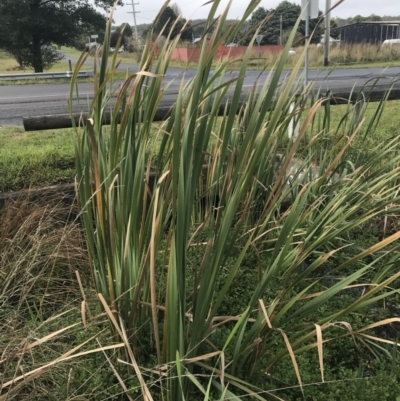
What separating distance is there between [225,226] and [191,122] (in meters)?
0.30

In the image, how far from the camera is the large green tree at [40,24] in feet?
67.8

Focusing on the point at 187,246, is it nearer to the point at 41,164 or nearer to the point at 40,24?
the point at 41,164

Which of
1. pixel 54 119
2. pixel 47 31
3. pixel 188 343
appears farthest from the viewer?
pixel 47 31

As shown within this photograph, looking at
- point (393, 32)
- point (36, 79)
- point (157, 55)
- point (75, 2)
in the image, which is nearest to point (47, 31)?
point (75, 2)

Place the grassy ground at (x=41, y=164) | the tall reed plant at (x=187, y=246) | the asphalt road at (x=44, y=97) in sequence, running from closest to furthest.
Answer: the tall reed plant at (x=187, y=246)
the grassy ground at (x=41, y=164)
the asphalt road at (x=44, y=97)

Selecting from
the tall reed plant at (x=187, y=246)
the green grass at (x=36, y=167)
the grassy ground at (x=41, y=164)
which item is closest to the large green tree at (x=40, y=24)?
the grassy ground at (x=41, y=164)

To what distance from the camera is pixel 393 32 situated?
36.8 m

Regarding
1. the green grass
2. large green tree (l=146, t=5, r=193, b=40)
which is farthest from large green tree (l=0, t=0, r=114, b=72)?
large green tree (l=146, t=5, r=193, b=40)

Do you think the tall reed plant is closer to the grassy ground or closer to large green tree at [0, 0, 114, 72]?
the grassy ground

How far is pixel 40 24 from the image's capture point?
20922 millimetres

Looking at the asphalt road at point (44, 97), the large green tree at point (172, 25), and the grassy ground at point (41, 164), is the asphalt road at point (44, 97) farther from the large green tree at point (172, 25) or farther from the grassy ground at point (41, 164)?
A: the large green tree at point (172, 25)

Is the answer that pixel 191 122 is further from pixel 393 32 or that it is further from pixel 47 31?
pixel 393 32

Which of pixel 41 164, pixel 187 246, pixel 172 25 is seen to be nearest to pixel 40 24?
pixel 41 164

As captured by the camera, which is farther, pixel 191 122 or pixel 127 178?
pixel 127 178
